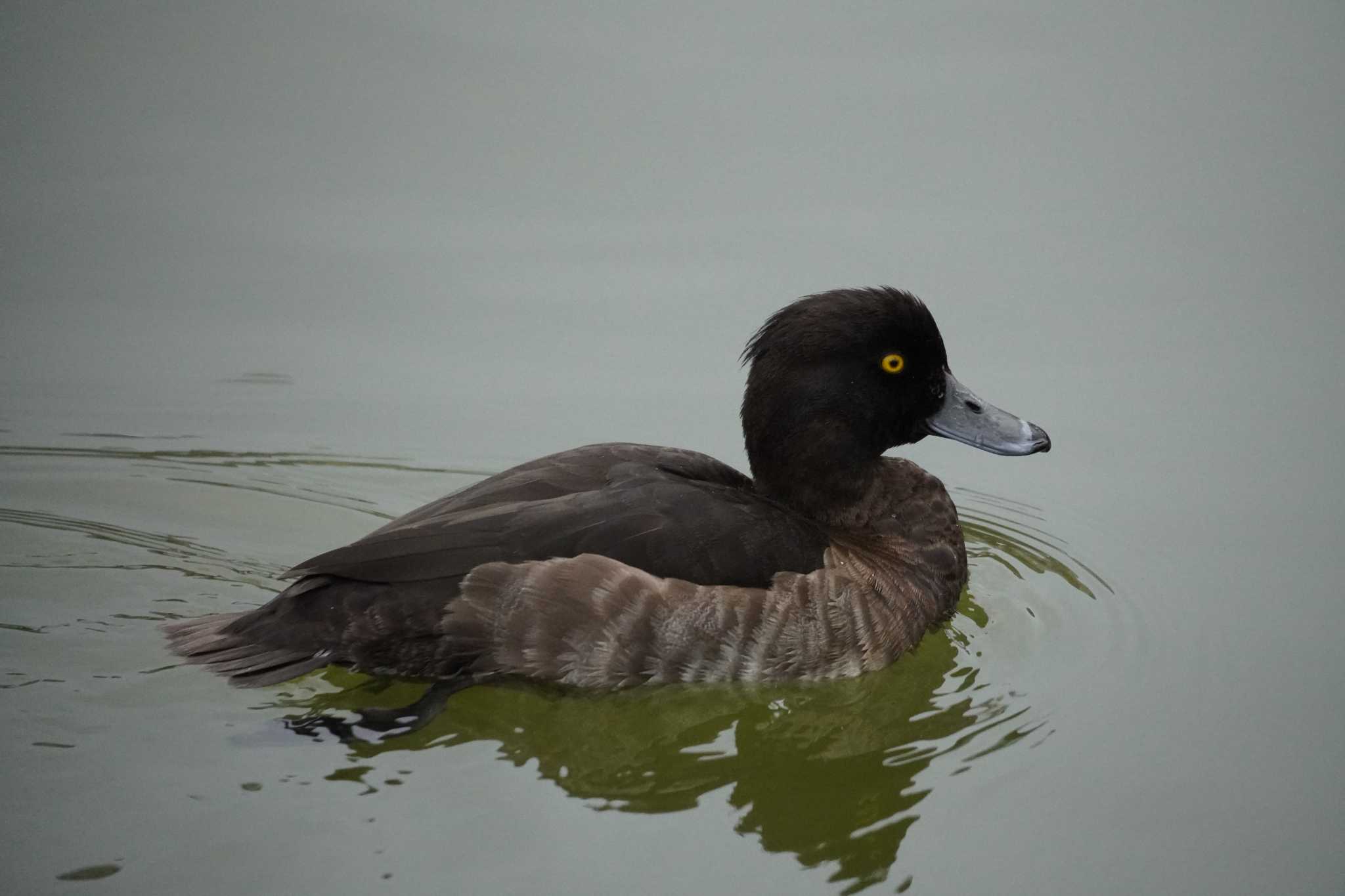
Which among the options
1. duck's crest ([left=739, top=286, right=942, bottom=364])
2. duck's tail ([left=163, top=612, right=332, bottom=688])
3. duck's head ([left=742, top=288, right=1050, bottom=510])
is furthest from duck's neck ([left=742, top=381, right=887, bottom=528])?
duck's tail ([left=163, top=612, right=332, bottom=688])

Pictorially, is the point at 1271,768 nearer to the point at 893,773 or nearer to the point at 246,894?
the point at 893,773

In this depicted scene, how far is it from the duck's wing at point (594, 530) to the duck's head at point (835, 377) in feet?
1.18

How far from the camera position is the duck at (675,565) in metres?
4.80

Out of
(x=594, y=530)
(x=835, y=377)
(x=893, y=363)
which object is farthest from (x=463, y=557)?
(x=893, y=363)

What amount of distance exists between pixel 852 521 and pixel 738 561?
918 millimetres

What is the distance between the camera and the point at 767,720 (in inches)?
194

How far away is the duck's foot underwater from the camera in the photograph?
456cm

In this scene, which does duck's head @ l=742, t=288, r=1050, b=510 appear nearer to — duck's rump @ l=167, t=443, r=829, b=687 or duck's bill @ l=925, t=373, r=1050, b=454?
duck's bill @ l=925, t=373, r=1050, b=454

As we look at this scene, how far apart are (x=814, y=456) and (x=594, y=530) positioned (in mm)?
1130

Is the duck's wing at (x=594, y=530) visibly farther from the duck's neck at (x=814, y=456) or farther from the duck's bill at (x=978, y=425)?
the duck's bill at (x=978, y=425)

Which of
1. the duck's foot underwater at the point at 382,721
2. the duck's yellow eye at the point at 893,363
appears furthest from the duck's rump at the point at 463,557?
the duck's yellow eye at the point at 893,363

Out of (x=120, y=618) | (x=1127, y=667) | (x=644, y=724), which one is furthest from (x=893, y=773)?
(x=120, y=618)

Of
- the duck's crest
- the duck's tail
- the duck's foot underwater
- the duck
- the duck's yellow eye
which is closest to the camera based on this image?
the duck's foot underwater

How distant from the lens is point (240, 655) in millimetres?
4777
